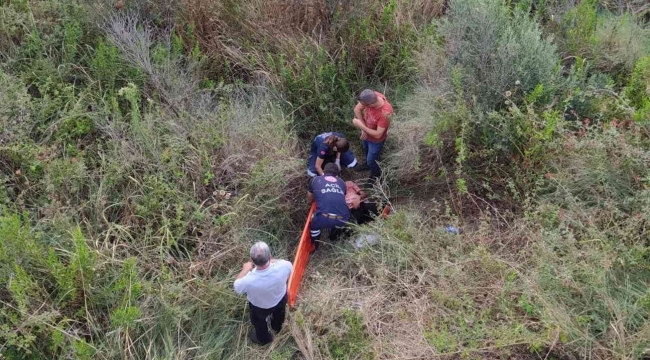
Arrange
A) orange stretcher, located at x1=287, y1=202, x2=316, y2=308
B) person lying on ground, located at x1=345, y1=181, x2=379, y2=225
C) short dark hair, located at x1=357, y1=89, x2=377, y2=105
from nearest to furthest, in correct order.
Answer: orange stretcher, located at x1=287, y1=202, x2=316, y2=308 → short dark hair, located at x1=357, y1=89, x2=377, y2=105 → person lying on ground, located at x1=345, y1=181, x2=379, y2=225

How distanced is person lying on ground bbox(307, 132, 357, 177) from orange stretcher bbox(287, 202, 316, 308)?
1.61 feet

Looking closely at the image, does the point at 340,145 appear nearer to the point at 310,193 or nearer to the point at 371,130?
the point at 371,130

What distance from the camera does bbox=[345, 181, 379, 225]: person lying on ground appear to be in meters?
5.45

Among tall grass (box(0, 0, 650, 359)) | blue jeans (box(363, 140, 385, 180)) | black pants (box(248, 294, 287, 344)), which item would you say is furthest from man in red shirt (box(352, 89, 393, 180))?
black pants (box(248, 294, 287, 344))

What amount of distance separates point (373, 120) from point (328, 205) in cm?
106

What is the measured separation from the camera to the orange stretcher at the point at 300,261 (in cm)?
456

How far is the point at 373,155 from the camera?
577 cm

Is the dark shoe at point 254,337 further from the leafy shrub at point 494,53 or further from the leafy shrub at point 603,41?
the leafy shrub at point 603,41

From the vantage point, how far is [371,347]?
13.4ft

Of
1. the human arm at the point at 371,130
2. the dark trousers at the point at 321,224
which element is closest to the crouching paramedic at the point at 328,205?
the dark trousers at the point at 321,224

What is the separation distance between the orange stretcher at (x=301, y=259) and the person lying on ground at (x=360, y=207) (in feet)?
0.53

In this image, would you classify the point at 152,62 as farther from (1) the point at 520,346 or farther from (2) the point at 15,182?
(1) the point at 520,346

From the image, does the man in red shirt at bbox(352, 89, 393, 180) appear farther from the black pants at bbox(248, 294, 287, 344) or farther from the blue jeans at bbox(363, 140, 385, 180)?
the black pants at bbox(248, 294, 287, 344)

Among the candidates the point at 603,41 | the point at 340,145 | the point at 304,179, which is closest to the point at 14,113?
the point at 304,179
